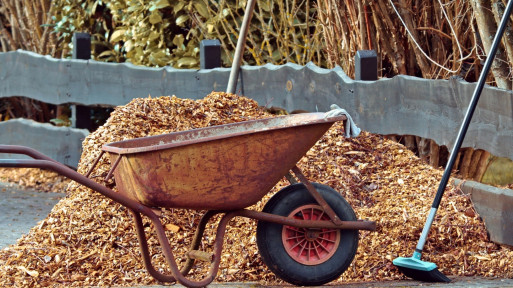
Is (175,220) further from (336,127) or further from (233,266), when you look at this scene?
(336,127)

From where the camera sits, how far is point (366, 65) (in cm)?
568

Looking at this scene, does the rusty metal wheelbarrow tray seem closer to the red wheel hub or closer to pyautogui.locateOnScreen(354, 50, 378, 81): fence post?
the red wheel hub

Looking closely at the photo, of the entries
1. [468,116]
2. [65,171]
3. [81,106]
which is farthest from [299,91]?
[65,171]

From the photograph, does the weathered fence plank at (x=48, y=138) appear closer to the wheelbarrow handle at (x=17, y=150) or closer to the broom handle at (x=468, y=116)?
the wheelbarrow handle at (x=17, y=150)

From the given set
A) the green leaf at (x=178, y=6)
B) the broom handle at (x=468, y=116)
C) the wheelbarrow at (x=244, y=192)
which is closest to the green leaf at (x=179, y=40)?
the green leaf at (x=178, y=6)

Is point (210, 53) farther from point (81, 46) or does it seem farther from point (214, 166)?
point (214, 166)

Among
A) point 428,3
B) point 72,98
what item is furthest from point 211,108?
point 72,98

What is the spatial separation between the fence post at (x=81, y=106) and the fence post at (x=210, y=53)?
1473 mm

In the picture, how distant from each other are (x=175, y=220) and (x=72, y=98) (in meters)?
3.53

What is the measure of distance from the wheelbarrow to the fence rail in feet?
3.70

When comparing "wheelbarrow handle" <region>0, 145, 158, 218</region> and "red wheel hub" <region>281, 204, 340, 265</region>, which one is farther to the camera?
"red wheel hub" <region>281, 204, 340, 265</region>

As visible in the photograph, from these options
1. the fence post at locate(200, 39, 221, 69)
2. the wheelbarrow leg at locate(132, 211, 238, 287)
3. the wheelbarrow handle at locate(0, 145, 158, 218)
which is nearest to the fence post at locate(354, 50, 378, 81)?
the fence post at locate(200, 39, 221, 69)

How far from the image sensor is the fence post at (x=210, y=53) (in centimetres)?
711

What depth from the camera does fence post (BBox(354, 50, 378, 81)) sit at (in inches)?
223
